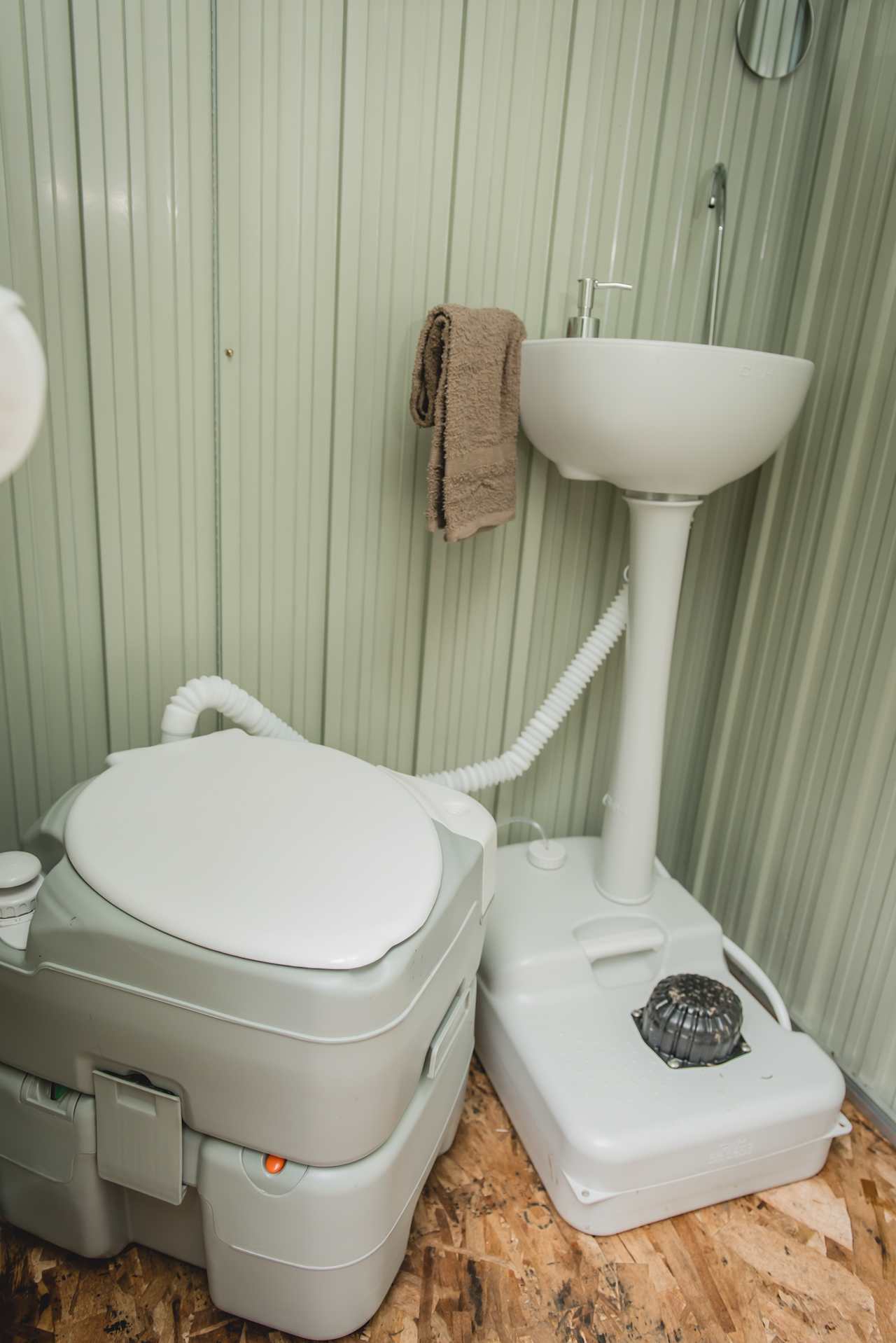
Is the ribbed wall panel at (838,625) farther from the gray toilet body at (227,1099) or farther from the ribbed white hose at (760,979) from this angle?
the gray toilet body at (227,1099)

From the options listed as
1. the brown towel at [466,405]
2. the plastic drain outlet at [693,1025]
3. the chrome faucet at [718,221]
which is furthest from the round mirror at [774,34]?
the plastic drain outlet at [693,1025]

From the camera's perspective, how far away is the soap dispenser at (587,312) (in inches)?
49.2

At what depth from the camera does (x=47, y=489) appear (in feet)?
4.04

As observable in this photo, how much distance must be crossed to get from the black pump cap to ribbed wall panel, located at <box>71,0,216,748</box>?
→ 0.82m

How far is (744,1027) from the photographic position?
1288 millimetres

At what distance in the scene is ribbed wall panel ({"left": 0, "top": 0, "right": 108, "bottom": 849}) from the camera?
1.09 meters

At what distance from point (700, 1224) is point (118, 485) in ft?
4.06

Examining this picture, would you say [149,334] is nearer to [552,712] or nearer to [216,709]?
[216,709]

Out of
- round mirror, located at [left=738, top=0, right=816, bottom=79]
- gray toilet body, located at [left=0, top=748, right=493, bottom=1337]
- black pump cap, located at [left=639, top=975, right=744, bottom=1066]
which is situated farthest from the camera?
round mirror, located at [left=738, top=0, right=816, bottom=79]

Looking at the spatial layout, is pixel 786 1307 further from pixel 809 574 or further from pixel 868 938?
pixel 809 574

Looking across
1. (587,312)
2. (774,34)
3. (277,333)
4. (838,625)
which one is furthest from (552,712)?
(774,34)

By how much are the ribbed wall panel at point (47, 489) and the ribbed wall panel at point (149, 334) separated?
0.02 metres

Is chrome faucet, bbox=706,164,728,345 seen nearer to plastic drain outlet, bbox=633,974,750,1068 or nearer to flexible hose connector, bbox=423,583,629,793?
flexible hose connector, bbox=423,583,629,793

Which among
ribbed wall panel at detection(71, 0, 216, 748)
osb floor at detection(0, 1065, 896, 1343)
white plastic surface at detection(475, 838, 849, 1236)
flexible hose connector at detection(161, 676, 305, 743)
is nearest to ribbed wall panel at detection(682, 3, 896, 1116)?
white plastic surface at detection(475, 838, 849, 1236)
